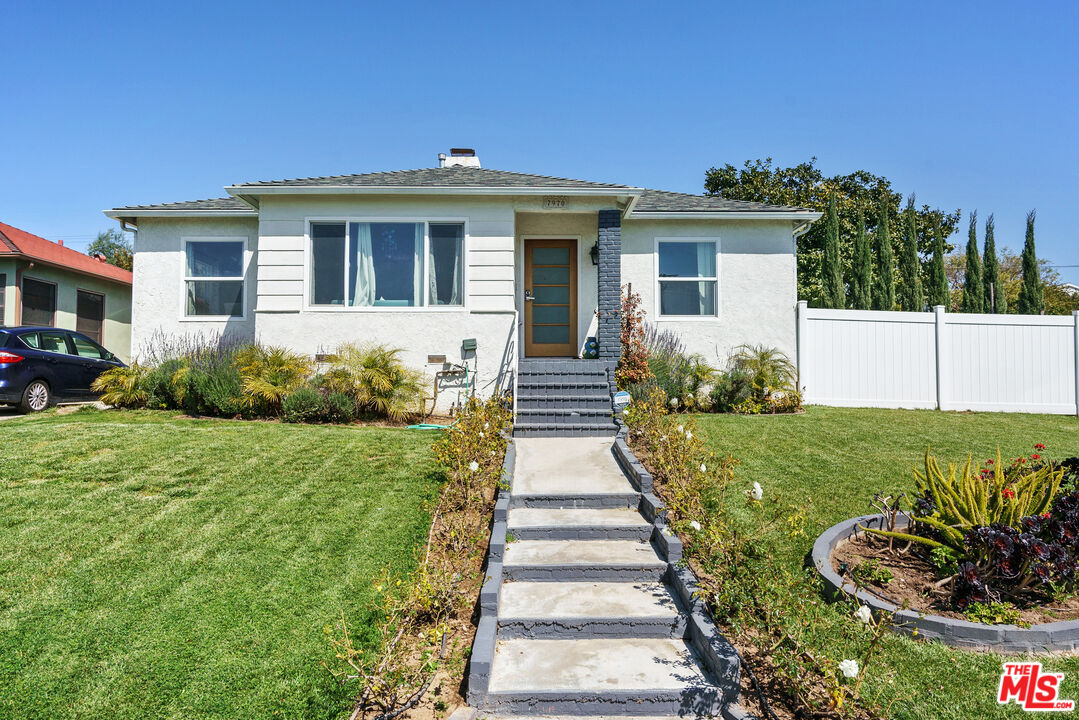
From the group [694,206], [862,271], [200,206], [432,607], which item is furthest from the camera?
[862,271]

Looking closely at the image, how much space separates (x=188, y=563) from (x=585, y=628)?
291 cm

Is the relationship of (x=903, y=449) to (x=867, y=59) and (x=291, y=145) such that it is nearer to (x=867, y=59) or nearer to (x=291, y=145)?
(x=867, y=59)

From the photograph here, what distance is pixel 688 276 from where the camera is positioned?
1157cm

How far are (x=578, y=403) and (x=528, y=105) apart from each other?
298 inches

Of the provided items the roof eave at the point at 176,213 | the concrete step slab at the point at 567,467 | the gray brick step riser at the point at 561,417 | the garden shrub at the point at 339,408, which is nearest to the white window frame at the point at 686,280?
the gray brick step riser at the point at 561,417

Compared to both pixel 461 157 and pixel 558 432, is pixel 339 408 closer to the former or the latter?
pixel 558 432

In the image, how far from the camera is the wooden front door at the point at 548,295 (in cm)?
1171

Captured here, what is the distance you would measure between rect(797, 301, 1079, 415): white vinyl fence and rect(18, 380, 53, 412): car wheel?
13.7 m

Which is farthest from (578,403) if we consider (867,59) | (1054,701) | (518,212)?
(867,59)

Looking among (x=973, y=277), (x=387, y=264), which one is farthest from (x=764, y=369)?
(x=973, y=277)

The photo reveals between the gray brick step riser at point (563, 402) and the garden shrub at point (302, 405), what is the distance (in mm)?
3155

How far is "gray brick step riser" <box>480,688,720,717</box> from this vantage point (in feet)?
10.3

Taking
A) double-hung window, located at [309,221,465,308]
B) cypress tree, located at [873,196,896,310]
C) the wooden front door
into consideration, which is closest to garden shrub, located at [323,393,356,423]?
double-hung window, located at [309,221,465,308]

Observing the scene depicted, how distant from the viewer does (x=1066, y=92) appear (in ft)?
37.8
